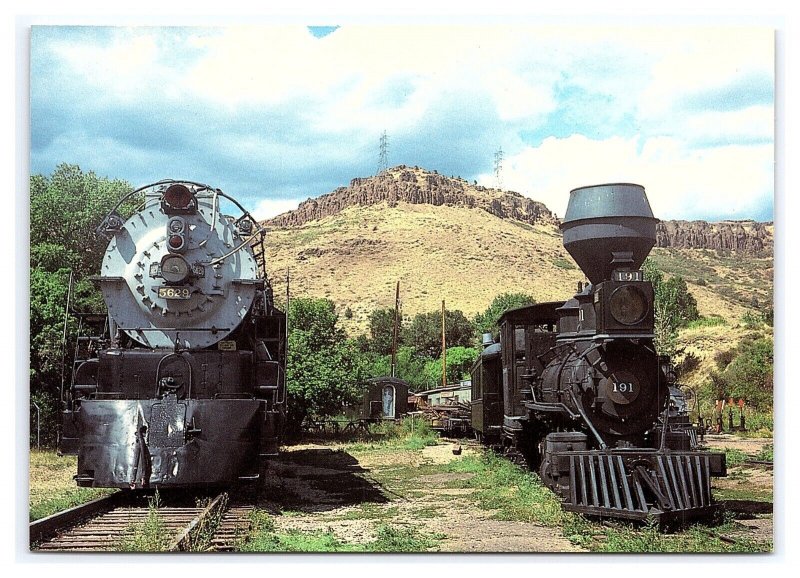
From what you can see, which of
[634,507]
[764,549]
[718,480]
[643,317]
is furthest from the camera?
[718,480]

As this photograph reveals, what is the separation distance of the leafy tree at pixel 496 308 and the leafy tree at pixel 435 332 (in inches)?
14.8

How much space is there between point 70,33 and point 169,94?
1.13m

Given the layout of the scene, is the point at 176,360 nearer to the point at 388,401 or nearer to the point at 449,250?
the point at 449,250

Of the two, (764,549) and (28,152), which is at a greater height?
(28,152)

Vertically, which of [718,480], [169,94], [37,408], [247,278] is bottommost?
[718,480]

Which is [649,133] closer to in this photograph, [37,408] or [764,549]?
[764,549]

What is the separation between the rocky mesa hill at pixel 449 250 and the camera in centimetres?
921

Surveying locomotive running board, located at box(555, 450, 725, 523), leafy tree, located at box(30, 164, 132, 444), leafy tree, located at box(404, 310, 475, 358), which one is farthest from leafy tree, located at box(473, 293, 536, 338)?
leafy tree, located at box(30, 164, 132, 444)

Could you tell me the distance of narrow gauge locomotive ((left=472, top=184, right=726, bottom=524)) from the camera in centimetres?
839

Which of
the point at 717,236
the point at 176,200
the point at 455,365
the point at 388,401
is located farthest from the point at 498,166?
the point at 455,365

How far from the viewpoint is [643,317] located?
891cm

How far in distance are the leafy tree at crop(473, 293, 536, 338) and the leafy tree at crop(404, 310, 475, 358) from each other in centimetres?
37

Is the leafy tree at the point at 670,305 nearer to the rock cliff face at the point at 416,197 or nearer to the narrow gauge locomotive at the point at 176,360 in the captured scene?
the rock cliff face at the point at 416,197

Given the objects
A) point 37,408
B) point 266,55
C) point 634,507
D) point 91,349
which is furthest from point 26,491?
point 634,507
